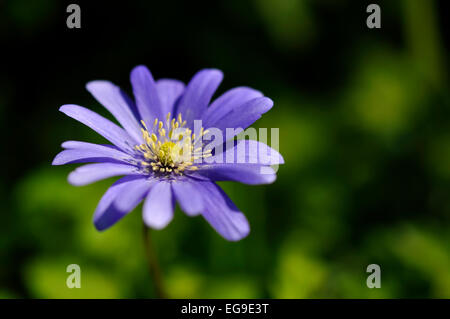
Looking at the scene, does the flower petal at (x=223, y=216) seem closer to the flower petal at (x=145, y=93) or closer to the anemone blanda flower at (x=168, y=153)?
the anemone blanda flower at (x=168, y=153)

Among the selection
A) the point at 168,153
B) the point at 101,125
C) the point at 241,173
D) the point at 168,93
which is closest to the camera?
the point at 241,173

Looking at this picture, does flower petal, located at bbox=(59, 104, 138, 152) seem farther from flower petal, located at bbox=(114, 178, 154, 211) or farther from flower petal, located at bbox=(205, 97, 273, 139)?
flower petal, located at bbox=(205, 97, 273, 139)

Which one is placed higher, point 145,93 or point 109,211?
point 145,93

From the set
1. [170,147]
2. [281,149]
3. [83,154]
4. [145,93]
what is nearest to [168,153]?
[170,147]

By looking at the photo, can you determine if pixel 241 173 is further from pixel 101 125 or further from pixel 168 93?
pixel 168 93

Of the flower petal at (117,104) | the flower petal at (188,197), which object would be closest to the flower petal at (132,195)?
the flower petal at (188,197)

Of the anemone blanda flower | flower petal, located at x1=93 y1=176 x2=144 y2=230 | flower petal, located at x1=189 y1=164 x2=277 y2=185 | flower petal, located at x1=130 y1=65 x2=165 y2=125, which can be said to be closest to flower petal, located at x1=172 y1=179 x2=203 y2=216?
the anemone blanda flower
